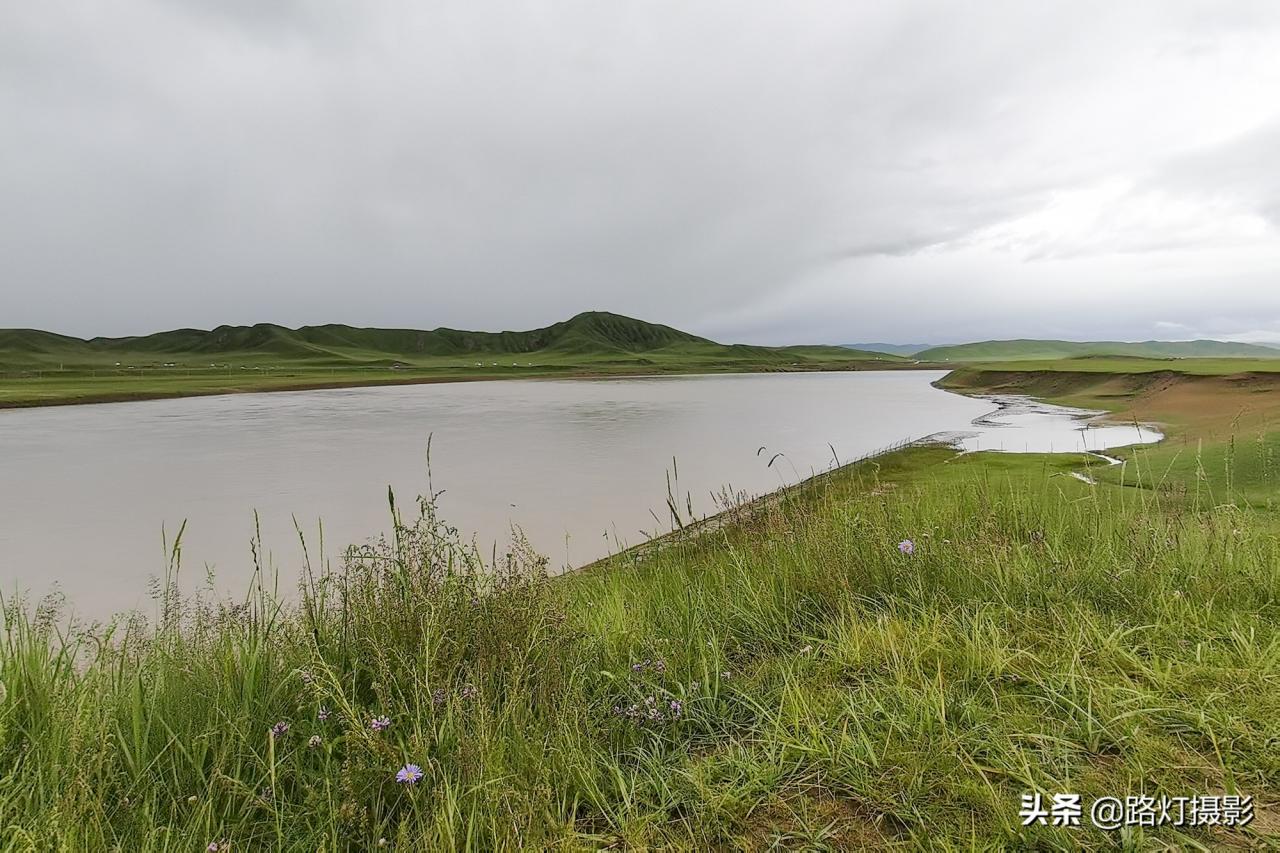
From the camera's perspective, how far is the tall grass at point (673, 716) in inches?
79.4

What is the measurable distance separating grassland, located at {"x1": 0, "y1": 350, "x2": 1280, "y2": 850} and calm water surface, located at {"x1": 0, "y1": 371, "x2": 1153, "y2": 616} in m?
3.44

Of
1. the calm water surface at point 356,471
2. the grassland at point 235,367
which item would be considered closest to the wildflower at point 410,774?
the calm water surface at point 356,471

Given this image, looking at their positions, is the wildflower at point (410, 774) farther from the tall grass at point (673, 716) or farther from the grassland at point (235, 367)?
the grassland at point (235, 367)

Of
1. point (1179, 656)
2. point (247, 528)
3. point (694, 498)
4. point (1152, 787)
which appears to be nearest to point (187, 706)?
point (1152, 787)

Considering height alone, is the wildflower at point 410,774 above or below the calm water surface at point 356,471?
above

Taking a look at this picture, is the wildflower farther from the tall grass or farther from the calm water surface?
the calm water surface

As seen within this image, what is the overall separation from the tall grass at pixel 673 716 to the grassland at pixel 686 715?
2 cm

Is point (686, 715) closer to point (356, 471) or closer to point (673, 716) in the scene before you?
point (673, 716)

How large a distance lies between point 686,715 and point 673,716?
109mm

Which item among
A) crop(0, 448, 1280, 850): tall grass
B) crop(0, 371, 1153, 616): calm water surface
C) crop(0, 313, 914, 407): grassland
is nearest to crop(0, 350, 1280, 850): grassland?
crop(0, 448, 1280, 850): tall grass

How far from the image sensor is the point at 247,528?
11258 mm

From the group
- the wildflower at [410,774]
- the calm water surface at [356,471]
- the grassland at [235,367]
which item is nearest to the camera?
the wildflower at [410,774]

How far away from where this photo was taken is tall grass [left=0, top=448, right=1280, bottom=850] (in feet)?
6.61

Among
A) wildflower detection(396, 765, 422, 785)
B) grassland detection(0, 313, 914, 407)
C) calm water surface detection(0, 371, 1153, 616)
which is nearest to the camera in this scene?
wildflower detection(396, 765, 422, 785)
